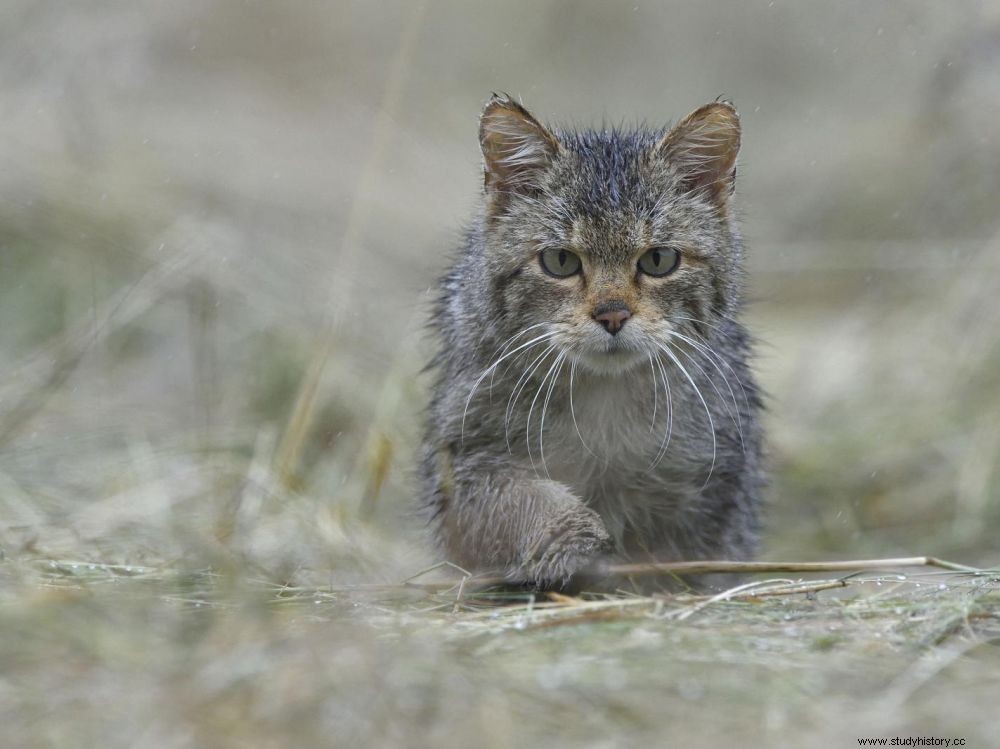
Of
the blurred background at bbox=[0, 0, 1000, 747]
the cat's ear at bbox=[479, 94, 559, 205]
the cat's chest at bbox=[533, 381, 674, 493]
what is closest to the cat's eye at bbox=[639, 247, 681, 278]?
the cat's chest at bbox=[533, 381, 674, 493]

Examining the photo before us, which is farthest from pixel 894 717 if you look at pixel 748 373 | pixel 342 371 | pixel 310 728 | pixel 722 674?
pixel 342 371

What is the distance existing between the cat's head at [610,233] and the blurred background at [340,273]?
1.75ft

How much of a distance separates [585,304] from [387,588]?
1186 millimetres

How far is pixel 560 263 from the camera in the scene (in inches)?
178

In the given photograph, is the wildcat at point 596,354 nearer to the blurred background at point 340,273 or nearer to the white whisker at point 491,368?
the white whisker at point 491,368

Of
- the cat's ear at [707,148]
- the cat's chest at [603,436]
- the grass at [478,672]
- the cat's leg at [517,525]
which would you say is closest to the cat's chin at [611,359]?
the cat's chest at [603,436]

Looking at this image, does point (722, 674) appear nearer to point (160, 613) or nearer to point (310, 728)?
point (310, 728)

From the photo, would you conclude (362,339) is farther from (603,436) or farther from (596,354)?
(596,354)

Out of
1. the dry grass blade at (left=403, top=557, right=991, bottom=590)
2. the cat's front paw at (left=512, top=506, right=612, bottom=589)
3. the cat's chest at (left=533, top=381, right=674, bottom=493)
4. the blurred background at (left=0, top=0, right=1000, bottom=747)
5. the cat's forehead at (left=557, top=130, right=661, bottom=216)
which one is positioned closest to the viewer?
the blurred background at (left=0, top=0, right=1000, bottom=747)

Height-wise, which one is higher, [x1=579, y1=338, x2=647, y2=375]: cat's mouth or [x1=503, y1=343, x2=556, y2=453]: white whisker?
[x1=579, y1=338, x2=647, y2=375]: cat's mouth

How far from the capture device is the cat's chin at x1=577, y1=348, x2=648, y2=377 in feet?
14.2

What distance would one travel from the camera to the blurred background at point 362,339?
2.94 metres

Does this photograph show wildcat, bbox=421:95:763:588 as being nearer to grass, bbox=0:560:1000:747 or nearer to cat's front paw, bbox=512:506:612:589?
cat's front paw, bbox=512:506:612:589

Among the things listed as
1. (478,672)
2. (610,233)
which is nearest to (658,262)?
(610,233)
